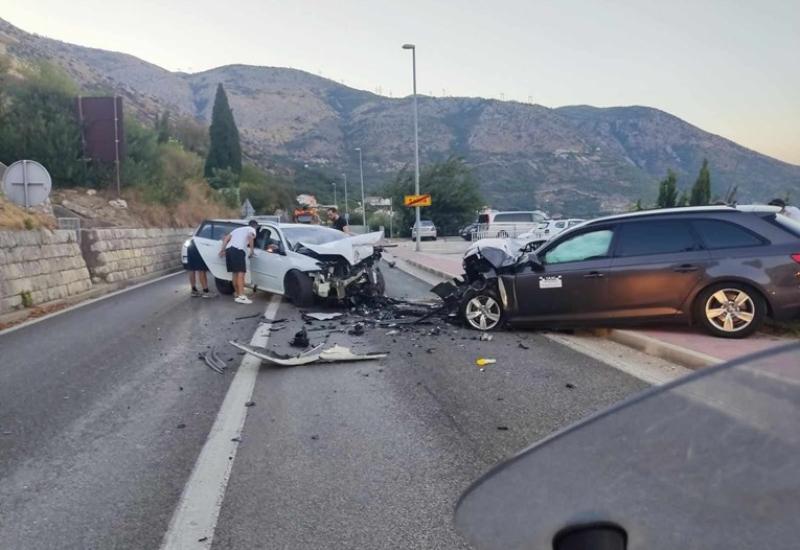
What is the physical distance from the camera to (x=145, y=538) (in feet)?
11.0

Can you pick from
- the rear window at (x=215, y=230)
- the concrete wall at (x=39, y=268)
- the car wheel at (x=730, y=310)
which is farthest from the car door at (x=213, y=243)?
the car wheel at (x=730, y=310)

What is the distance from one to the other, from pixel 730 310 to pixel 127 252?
16485 mm

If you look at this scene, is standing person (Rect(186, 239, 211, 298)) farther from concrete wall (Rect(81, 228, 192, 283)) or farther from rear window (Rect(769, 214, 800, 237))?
rear window (Rect(769, 214, 800, 237))

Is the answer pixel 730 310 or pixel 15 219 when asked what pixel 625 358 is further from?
pixel 15 219

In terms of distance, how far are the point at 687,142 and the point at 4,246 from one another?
157197mm

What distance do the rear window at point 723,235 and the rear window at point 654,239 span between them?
0.44 feet

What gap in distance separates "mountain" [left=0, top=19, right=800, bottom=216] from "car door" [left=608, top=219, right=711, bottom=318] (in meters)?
68.2

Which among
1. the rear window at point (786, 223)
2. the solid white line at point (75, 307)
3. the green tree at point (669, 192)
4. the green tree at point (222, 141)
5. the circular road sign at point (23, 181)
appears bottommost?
the solid white line at point (75, 307)

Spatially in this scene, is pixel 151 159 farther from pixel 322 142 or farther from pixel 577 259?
pixel 322 142

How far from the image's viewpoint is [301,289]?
12.7 meters

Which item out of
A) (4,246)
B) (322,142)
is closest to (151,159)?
(4,246)

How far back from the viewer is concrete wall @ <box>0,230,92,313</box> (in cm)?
1212

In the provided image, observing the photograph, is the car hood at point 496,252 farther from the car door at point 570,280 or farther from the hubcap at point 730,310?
the hubcap at point 730,310

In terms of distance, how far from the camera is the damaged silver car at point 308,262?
12.4m
